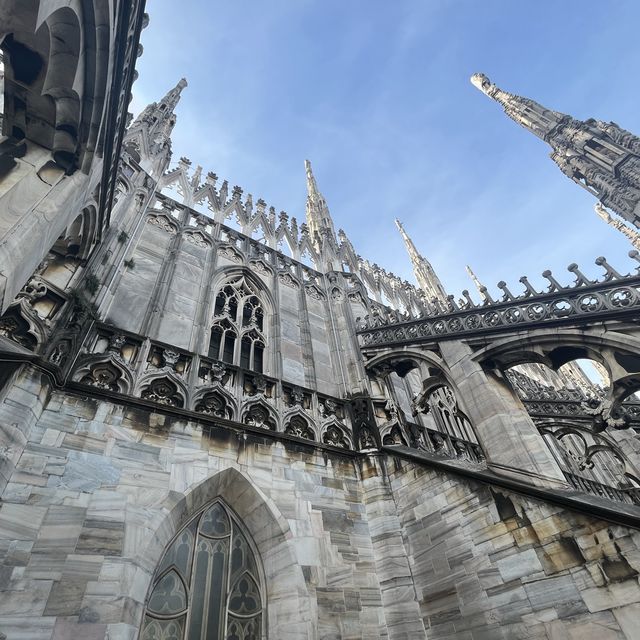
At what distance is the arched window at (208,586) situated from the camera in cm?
469

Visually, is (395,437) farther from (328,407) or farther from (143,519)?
(143,519)

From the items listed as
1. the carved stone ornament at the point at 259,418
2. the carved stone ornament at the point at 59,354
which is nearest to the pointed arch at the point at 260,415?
the carved stone ornament at the point at 259,418

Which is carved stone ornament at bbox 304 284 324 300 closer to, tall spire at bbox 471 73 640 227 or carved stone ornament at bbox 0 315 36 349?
carved stone ornament at bbox 0 315 36 349

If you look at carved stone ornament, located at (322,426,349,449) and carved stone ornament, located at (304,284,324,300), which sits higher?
carved stone ornament, located at (304,284,324,300)

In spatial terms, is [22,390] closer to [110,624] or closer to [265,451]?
[110,624]

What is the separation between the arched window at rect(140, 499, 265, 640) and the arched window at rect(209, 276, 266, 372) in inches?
142

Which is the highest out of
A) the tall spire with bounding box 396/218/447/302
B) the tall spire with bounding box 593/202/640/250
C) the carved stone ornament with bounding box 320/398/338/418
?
the tall spire with bounding box 593/202/640/250

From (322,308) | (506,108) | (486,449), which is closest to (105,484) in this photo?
(486,449)

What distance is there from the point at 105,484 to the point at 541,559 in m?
5.21

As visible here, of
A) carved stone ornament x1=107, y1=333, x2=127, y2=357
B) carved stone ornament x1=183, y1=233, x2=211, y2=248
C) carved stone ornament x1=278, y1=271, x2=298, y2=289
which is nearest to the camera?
carved stone ornament x1=107, y1=333, x2=127, y2=357

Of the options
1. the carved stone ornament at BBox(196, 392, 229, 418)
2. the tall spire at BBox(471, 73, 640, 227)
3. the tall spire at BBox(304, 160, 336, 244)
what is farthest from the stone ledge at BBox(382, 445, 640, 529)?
the tall spire at BBox(471, 73, 640, 227)

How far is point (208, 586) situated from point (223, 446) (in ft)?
5.78

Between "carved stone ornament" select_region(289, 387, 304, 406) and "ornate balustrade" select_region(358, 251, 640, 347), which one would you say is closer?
"ornate balustrade" select_region(358, 251, 640, 347)

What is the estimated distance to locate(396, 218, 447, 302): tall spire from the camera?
942 inches
